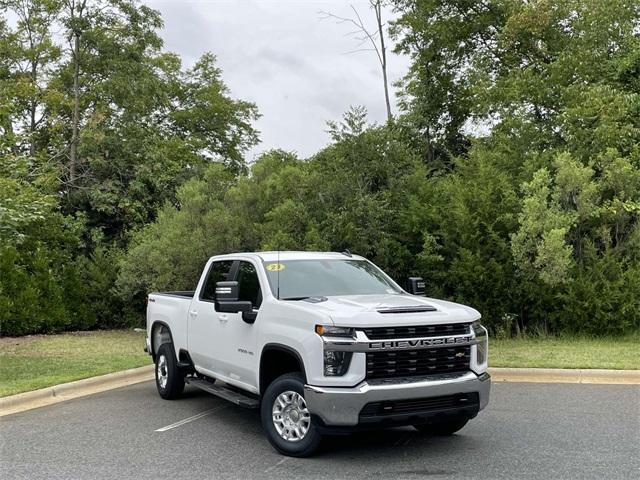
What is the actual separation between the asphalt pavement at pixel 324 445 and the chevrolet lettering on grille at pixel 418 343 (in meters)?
1.06

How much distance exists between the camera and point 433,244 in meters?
15.2

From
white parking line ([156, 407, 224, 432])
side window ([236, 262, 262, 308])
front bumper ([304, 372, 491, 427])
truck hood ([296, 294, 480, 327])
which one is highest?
side window ([236, 262, 262, 308])

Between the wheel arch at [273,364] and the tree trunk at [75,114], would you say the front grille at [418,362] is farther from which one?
the tree trunk at [75,114]

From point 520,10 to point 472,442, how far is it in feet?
65.0

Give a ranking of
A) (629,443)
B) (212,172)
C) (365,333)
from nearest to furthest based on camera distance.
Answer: (365,333), (629,443), (212,172)

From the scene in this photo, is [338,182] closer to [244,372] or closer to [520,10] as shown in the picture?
[244,372]

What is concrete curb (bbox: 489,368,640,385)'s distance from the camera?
970 centimetres

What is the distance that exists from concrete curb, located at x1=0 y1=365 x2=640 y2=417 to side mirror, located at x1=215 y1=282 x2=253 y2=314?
3830 mm

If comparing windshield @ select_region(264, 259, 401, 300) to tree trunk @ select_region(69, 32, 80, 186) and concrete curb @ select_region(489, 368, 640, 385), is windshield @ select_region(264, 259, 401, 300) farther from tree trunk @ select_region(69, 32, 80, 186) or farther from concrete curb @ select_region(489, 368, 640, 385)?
tree trunk @ select_region(69, 32, 80, 186)

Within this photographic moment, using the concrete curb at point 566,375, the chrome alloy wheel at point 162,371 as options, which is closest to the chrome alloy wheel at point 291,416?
the chrome alloy wheel at point 162,371

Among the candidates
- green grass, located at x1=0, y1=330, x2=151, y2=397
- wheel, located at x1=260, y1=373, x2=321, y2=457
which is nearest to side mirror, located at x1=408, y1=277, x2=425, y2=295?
wheel, located at x1=260, y1=373, x2=321, y2=457

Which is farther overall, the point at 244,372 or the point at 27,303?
the point at 27,303

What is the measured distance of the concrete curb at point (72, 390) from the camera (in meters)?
8.63

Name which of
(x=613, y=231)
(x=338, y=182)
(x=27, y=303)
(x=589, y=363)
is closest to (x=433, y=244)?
(x=338, y=182)
